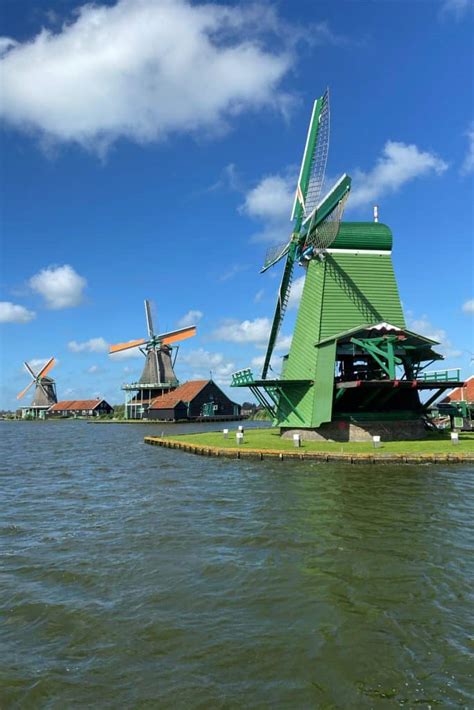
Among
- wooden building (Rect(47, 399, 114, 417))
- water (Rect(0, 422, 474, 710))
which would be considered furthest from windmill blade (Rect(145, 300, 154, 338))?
water (Rect(0, 422, 474, 710))

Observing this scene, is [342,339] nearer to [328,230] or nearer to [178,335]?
[328,230]

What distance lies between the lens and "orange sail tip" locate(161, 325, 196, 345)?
80.1 m

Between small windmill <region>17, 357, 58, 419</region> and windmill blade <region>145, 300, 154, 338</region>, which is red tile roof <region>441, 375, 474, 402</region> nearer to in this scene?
windmill blade <region>145, 300, 154, 338</region>

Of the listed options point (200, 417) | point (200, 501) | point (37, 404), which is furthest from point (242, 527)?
point (37, 404)

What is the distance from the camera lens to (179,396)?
3059 inches

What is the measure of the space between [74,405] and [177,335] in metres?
36.9

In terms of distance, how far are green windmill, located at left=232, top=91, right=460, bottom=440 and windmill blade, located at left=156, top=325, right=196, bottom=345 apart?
2000 inches

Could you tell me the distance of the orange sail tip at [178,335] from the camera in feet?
263

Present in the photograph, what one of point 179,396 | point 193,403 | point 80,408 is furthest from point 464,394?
point 80,408

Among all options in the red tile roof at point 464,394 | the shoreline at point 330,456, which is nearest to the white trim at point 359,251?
the shoreline at point 330,456

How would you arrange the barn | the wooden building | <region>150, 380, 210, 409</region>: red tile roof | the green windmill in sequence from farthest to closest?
the wooden building < <region>150, 380, 210, 409</region>: red tile roof < the barn < the green windmill

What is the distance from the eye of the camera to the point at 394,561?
8422mm

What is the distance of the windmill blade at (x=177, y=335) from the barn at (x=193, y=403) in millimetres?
7820

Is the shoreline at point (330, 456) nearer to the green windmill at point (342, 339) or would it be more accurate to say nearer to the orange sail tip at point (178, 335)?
the green windmill at point (342, 339)
